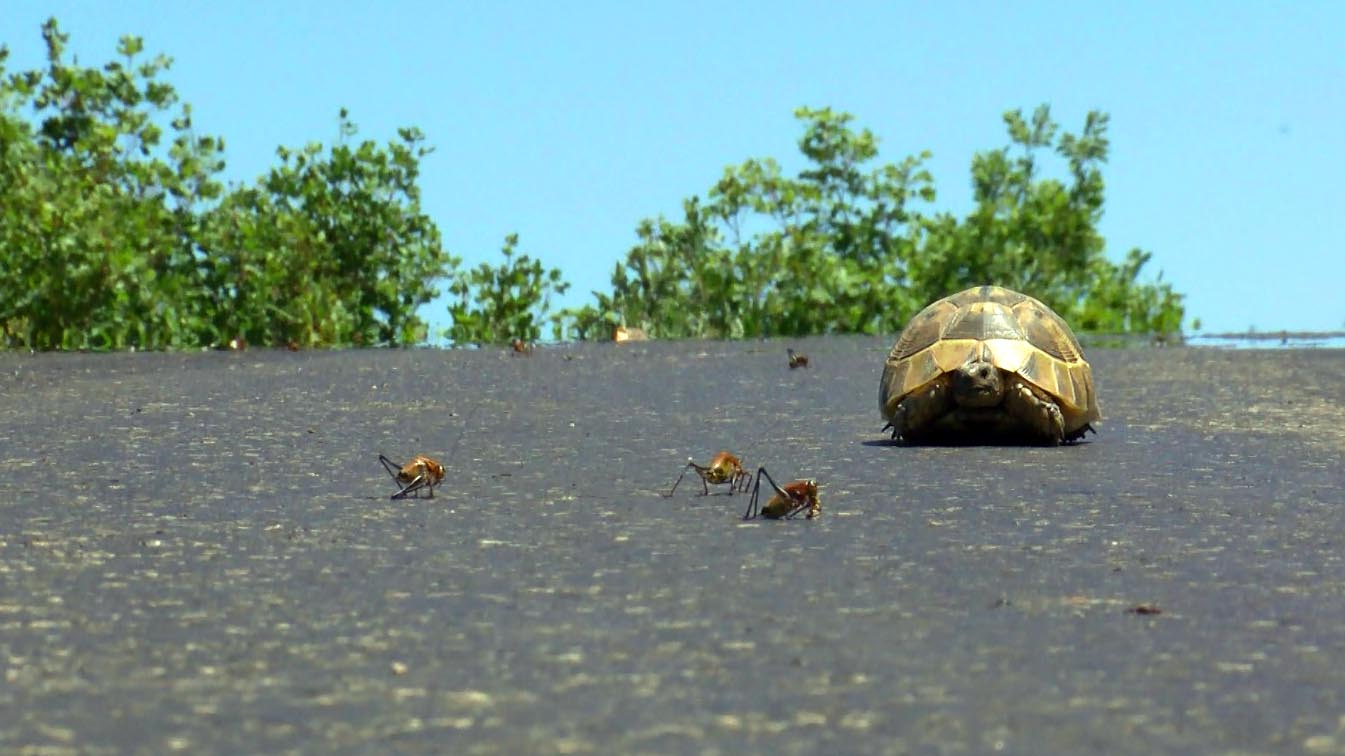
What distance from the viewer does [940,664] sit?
4352 mm

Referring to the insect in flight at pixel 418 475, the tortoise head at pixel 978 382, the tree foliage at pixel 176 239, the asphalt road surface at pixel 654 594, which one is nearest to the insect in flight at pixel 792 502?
the asphalt road surface at pixel 654 594

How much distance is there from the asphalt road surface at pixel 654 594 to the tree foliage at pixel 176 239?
12.7 meters

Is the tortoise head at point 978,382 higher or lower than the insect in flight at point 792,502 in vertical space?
higher

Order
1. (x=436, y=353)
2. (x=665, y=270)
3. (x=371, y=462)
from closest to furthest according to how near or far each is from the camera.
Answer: (x=371, y=462), (x=436, y=353), (x=665, y=270)

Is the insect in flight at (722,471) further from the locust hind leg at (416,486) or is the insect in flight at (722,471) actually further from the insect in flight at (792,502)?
the locust hind leg at (416,486)

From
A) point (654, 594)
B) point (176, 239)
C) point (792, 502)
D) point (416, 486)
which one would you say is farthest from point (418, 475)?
point (176, 239)

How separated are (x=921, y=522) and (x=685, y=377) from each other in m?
9.79

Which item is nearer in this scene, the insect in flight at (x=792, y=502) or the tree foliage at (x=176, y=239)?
→ the insect in flight at (x=792, y=502)

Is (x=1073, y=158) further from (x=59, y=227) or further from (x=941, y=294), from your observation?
(x=59, y=227)

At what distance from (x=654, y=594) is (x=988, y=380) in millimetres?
4942

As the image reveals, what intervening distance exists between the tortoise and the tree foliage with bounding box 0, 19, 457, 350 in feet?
50.6

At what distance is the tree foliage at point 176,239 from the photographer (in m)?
23.7

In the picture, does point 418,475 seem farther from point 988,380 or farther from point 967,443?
point 967,443

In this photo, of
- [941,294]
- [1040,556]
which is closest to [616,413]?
[1040,556]
